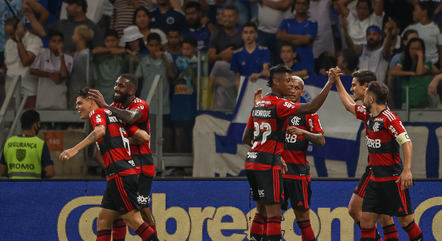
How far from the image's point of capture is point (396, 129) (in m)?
8.55

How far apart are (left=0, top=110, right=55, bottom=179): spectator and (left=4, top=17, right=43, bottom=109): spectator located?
7.42 ft

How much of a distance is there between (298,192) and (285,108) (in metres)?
1.64

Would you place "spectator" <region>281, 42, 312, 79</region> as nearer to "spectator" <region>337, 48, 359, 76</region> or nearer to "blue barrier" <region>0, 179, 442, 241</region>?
"spectator" <region>337, 48, 359, 76</region>

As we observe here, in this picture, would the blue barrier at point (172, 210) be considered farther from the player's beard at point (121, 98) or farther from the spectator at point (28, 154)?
the player's beard at point (121, 98)

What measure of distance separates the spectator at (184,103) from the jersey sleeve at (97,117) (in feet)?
12.0

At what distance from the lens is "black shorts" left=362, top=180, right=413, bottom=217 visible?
28.7 feet

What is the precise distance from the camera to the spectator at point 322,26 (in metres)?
13.4

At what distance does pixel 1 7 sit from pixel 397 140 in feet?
28.0

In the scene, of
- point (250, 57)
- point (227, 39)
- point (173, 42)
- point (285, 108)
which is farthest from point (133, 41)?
point (285, 108)

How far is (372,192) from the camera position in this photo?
8836mm

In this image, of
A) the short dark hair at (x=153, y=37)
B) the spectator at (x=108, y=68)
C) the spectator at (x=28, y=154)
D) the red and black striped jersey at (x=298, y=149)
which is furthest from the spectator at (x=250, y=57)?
the spectator at (x=28, y=154)

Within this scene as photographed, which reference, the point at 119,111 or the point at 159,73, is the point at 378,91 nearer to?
the point at 119,111

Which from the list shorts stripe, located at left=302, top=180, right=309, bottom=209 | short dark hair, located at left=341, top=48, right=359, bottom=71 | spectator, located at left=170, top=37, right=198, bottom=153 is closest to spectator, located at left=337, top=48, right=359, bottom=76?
short dark hair, located at left=341, top=48, right=359, bottom=71

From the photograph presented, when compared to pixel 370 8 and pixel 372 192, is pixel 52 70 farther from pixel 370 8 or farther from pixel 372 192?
pixel 372 192
